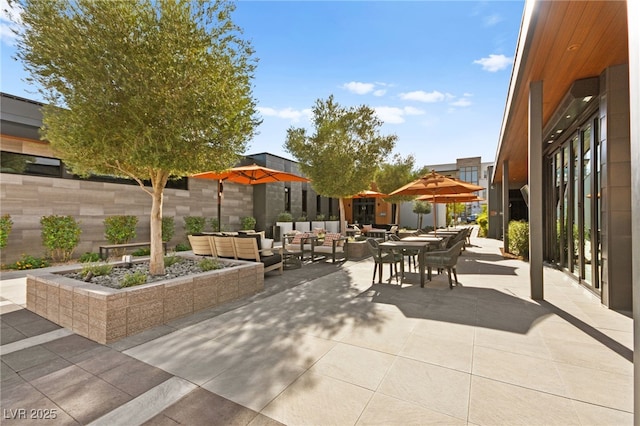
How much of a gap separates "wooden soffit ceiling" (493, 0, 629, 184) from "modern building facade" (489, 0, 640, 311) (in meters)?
0.01

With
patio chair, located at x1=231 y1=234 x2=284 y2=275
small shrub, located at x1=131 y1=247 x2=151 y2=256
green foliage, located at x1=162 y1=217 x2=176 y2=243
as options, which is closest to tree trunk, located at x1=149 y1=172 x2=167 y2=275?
patio chair, located at x1=231 y1=234 x2=284 y2=275

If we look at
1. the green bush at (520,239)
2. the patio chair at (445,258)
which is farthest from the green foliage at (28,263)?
the green bush at (520,239)

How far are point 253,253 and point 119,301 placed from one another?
2986 millimetres

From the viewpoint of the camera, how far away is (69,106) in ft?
12.4

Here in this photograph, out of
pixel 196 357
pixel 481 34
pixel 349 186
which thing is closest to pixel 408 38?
pixel 481 34

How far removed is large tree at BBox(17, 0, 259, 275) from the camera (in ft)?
11.8

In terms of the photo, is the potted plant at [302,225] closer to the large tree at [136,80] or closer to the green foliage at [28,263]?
the green foliage at [28,263]

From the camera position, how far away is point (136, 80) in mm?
3773

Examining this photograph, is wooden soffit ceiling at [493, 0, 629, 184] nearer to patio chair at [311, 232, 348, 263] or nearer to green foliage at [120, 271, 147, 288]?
patio chair at [311, 232, 348, 263]

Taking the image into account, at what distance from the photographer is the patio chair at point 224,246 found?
21.4 ft

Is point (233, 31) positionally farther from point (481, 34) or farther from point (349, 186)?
point (349, 186)

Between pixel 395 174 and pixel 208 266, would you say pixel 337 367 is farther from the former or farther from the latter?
pixel 395 174

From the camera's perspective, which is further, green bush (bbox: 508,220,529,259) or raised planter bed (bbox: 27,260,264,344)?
green bush (bbox: 508,220,529,259)

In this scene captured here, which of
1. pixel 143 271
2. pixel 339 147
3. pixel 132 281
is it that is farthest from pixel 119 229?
pixel 339 147
